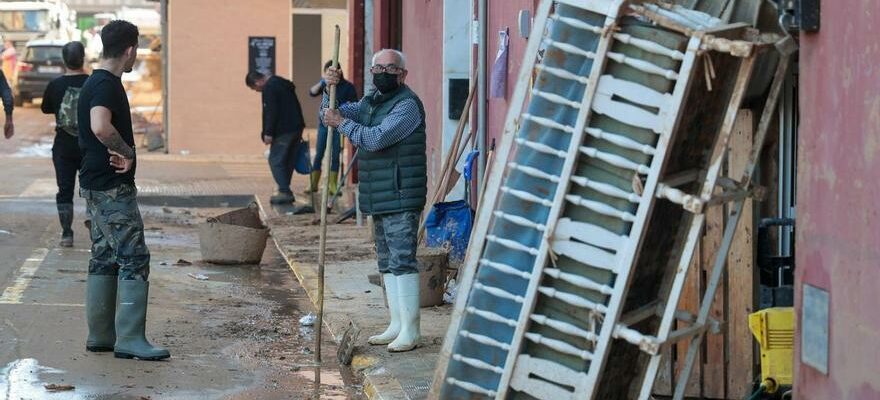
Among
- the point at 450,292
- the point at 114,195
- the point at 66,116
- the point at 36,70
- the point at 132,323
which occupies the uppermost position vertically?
the point at 66,116

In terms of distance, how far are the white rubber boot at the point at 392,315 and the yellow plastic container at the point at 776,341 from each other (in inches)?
114

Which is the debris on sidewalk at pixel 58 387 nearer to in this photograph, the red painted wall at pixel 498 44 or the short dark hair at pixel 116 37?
the short dark hair at pixel 116 37

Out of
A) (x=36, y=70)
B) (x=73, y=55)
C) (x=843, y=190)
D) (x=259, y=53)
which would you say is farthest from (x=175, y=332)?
(x=36, y=70)

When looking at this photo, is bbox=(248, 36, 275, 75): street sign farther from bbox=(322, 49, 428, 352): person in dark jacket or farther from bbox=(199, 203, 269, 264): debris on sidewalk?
bbox=(322, 49, 428, 352): person in dark jacket

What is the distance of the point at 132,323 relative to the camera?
8562 mm

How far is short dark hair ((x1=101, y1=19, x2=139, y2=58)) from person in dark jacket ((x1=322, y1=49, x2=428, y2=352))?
1.14 metres

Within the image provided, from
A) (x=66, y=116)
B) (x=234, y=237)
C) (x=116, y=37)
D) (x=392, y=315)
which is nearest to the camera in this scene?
(x=116, y=37)

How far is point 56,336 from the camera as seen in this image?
9.27 metres

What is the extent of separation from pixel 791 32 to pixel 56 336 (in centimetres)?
539

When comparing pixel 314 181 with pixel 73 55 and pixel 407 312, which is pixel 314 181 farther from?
pixel 407 312

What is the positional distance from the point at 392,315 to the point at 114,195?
1799 millimetres

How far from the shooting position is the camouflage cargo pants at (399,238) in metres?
8.59

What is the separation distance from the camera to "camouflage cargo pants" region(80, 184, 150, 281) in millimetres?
8469

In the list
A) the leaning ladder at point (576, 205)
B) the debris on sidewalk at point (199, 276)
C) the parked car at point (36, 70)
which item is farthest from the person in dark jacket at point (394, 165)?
the parked car at point (36, 70)
